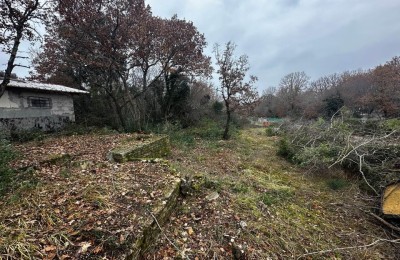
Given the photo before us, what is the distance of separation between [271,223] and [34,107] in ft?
32.3

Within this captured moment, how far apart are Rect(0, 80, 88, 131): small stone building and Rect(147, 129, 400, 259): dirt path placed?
781 cm

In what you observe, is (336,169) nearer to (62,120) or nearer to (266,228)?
(266,228)

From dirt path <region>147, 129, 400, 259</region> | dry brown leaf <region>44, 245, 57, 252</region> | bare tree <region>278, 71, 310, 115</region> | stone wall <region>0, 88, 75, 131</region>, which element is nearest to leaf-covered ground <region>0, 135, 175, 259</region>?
dry brown leaf <region>44, 245, 57, 252</region>

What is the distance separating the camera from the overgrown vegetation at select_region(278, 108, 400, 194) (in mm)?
5143

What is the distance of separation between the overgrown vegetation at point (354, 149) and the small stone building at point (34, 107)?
32.7 feet

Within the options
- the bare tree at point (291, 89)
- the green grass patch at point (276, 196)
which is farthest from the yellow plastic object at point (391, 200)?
the bare tree at point (291, 89)

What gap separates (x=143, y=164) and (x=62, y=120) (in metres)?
7.52

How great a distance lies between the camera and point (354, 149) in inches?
203

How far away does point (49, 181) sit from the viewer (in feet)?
10.4

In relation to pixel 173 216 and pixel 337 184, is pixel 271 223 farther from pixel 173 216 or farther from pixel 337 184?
pixel 337 184

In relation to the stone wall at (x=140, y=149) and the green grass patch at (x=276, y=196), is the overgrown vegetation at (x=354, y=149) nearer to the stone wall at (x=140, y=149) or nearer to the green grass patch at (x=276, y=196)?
the green grass patch at (x=276, y=196)

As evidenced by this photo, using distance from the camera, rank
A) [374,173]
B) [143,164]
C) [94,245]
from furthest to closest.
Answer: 1. [374,173]
2. [143,164]
3. [94,245]

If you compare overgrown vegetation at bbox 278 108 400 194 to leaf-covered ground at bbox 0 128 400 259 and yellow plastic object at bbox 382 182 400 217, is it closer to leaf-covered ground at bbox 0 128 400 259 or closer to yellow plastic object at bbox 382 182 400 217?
yellow plastic object at bbox 382 182 400 217

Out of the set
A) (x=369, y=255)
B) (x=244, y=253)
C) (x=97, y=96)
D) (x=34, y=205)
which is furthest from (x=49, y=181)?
(x=97, y=96)
